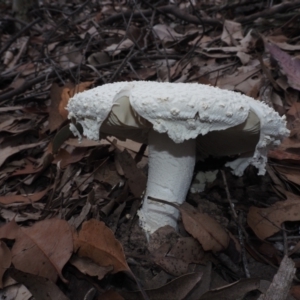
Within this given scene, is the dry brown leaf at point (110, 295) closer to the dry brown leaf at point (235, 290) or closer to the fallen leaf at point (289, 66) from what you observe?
the dry brown leaf at point (235, 290)

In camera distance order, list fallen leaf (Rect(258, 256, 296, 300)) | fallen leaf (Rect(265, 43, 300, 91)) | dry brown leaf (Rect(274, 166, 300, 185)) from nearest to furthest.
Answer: fallen leaf (Rect(258, 256, 296, 300)) < dry brown leaf (Rect(274, 166, 300, 185)) < fallen leaf (Rect(265, 43, 300, 91))

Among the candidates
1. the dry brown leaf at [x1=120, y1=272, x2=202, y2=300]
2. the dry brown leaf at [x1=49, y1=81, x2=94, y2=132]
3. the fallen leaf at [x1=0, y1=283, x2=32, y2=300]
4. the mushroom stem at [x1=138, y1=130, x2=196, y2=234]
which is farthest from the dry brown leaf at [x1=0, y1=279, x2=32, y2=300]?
the dry brown leaf at [x1=49, y1=81, x2=94, y2=132]

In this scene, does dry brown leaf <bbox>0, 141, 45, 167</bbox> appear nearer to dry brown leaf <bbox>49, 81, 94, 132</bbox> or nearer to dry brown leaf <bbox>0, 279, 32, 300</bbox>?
dry brown leaf <bbox>49, 81, 94, 132</bbox>

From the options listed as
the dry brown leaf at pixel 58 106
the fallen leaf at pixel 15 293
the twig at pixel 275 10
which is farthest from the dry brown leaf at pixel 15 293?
the twig at pixel 275 10

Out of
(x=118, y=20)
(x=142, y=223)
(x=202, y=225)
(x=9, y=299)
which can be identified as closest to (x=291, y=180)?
(x=202, y=225)

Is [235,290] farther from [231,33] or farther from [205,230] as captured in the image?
[231,33]

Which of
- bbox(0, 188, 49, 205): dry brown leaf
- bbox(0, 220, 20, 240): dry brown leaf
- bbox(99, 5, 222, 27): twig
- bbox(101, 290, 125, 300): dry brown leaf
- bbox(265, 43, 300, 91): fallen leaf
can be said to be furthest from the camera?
bbox(99, 5, 222, 27): twig

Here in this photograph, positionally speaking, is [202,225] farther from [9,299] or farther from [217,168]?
[9,299]
